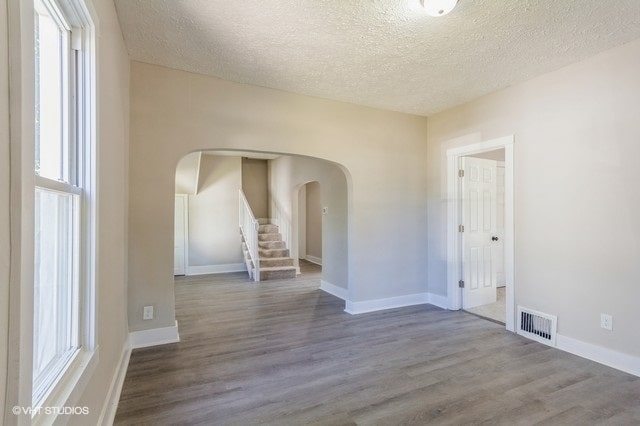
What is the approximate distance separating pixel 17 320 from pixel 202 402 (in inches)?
66.6

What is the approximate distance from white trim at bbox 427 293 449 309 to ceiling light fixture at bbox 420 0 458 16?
11.0 feet

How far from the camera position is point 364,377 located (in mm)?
2400

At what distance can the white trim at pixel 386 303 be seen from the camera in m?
3.95

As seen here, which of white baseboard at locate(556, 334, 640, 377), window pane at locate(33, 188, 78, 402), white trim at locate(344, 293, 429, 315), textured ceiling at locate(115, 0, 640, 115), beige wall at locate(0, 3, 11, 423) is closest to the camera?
beige wall at locate(0, 3, 11, 423)

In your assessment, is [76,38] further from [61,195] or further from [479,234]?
[479,234]

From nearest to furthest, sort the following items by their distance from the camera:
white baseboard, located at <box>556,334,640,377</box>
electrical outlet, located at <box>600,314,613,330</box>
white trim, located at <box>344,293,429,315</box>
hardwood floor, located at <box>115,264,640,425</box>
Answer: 1. hardwood floor, located at <box>115,264,640,425</box>
2. white baseboard, located at <box>556,334,640,377</box>
3. electrical outlet, located at <box>600,314,613,330</box>
4. white trim, located at <box>344,293,429,315</box>

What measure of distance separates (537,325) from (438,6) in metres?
3.04

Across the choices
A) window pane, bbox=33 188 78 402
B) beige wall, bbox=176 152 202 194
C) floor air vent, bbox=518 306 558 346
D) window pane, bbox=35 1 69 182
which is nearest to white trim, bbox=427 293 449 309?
floor air vent, bbox=518 306 558 346

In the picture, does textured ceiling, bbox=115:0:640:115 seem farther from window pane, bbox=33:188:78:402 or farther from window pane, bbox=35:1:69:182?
window pane, bbox=33:188:78:402

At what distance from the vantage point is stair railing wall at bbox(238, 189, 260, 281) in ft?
19.7

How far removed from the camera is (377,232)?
4.11 m

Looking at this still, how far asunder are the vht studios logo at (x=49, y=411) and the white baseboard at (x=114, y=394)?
1.69ft

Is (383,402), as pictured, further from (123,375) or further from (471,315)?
(471,315)

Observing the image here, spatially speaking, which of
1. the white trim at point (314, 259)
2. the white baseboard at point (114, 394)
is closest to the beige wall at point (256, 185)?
the white trim at point (314, 259)
